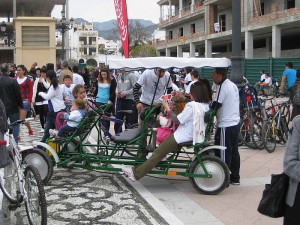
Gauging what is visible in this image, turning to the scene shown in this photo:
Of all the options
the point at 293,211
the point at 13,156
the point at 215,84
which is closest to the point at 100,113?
the point at 215,84

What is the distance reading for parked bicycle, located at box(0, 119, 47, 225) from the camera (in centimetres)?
454

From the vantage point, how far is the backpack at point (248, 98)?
9.93 meters

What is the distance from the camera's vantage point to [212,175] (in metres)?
6.27

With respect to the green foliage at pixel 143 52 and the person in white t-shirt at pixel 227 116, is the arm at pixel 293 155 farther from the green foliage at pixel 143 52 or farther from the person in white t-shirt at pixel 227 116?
the green foliage at pixel 143 52

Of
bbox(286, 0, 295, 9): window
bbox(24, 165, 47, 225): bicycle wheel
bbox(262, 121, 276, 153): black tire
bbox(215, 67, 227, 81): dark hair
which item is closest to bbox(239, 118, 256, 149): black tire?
bbox(262, 121, 276, 153): black tire

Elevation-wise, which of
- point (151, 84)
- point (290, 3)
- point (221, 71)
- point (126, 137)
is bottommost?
point (126, 137)

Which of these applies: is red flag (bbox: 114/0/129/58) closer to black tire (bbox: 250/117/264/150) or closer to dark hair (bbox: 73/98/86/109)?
black tire (bbox: 250/117/264/150)

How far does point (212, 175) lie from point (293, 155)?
3.14m

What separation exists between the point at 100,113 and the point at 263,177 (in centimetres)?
281

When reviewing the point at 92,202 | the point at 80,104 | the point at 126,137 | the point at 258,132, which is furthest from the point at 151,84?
the point at 92,202

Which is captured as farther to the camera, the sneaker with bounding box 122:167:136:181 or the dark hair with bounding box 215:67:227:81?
the dark hair with bounding box 215:67:227:81

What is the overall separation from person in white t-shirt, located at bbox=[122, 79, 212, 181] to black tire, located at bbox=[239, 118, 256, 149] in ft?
11.5

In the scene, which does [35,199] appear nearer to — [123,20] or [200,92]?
[200,92]

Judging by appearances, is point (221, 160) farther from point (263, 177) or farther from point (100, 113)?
point (100, 113)
